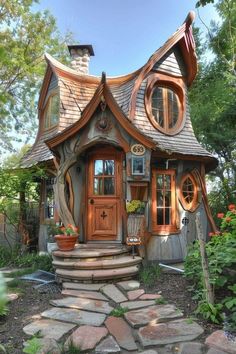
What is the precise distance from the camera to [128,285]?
5.39 metres

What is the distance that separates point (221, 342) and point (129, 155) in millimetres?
3971

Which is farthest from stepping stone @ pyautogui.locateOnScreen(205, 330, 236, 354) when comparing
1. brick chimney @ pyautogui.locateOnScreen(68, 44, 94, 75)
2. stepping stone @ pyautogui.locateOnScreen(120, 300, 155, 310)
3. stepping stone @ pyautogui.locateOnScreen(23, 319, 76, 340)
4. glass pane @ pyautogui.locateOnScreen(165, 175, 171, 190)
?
brick chimney @ pyautogui.locateOnScreen(68, 44, 94, 75)

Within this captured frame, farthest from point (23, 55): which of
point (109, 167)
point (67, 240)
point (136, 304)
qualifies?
point (136, 304)

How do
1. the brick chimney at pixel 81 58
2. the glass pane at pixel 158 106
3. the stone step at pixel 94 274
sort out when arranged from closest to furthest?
the stone step at pixel 94 274
the glass pane at pixel 158 106
the brick chimney at pixel 81 58

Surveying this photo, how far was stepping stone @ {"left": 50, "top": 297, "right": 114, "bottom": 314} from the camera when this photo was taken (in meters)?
4.28

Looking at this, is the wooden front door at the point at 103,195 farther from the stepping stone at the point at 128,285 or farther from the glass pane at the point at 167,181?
the stepping stone at the point at 128,285

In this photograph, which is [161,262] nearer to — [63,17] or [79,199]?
[79,199]

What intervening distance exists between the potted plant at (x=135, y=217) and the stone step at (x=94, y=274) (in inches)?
32.9

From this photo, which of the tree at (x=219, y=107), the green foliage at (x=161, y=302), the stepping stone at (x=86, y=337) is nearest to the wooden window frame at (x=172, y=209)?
the green foliage at (x=161, y=302)

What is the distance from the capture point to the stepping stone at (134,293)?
4.80 metres

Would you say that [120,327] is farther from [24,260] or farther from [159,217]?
[24,260]

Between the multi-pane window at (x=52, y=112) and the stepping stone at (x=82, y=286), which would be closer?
the stepping stone at (x=82, y=286)

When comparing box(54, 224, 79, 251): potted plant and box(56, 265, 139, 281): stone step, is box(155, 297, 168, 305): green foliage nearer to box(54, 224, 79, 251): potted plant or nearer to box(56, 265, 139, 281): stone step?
box(56, 265, 139, 281): stone step

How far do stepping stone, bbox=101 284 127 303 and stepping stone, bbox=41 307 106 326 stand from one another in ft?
2.19
